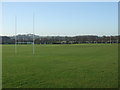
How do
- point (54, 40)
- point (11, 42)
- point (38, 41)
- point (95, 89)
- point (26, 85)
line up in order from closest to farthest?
point (95, 89), point (26, 85), point (11, 42), point (38, 41), point (54, 40)

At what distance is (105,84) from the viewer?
6293 mm

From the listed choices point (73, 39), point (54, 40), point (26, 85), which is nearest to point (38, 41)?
point (54, 40)

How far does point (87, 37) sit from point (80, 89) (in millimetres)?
93492

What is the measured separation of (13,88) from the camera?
229 inches

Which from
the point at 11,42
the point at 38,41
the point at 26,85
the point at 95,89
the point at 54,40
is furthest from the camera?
the point at 54,40

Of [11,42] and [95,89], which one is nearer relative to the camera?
[95,89]

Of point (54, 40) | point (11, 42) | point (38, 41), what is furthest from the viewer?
point (54, 40)

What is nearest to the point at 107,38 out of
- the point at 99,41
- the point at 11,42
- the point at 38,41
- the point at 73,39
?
the point at 99,41

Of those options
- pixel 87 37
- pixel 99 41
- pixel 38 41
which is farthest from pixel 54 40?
pixel 99 41

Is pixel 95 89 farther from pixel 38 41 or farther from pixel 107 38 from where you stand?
pixel 107 38

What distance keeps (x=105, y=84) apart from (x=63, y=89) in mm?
1450

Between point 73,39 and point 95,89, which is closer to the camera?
point 95,89

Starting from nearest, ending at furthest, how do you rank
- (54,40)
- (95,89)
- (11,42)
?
(95,89)
(11,42)
(54,40)

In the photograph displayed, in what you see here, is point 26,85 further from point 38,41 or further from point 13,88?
point 38,41
